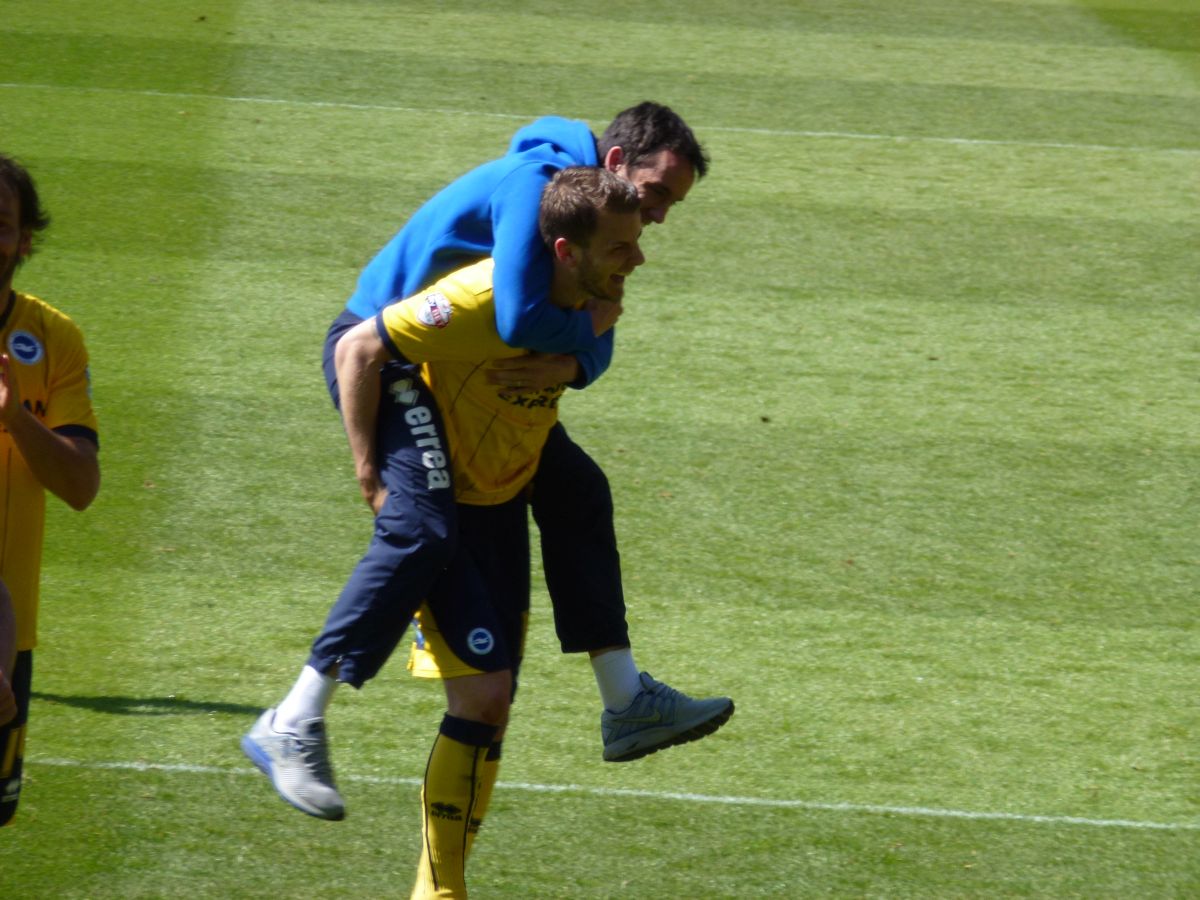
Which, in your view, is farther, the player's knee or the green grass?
the green grass

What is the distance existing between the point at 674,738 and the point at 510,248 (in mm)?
1392

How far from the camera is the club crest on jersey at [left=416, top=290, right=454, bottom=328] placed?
3848mm

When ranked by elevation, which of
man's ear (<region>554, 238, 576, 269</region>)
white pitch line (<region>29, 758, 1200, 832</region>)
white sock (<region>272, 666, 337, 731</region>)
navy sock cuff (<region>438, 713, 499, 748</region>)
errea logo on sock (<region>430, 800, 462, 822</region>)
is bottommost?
white pitch line (<region>29, 758, 1200, 832</region>)

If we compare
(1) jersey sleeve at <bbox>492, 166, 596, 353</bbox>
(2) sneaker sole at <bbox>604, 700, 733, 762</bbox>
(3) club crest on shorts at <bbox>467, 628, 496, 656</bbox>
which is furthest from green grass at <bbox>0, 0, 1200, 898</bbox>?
(1) jersey sleeve at <bbox>492, 166, 596, 353</bbox>

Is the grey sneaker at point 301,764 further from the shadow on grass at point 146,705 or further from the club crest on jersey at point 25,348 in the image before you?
the shadow on grass at point 146,705

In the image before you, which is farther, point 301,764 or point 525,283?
point 301,764

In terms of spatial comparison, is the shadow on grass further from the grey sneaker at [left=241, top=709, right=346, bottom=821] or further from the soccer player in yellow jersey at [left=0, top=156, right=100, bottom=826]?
the soccer player in yellow jersey at [left=0, top=156, right=100, bottom=826]

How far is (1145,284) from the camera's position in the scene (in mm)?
9914

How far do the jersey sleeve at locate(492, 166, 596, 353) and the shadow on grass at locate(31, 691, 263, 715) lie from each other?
2.28 metres

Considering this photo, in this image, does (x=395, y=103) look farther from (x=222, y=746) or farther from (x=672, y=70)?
(x=222, y=746)

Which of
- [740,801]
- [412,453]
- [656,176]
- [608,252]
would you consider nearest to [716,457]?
[740,801]

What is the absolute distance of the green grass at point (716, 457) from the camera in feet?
16.6

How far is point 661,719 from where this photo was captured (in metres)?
4.42

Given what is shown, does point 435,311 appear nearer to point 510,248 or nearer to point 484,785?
point 510,248
